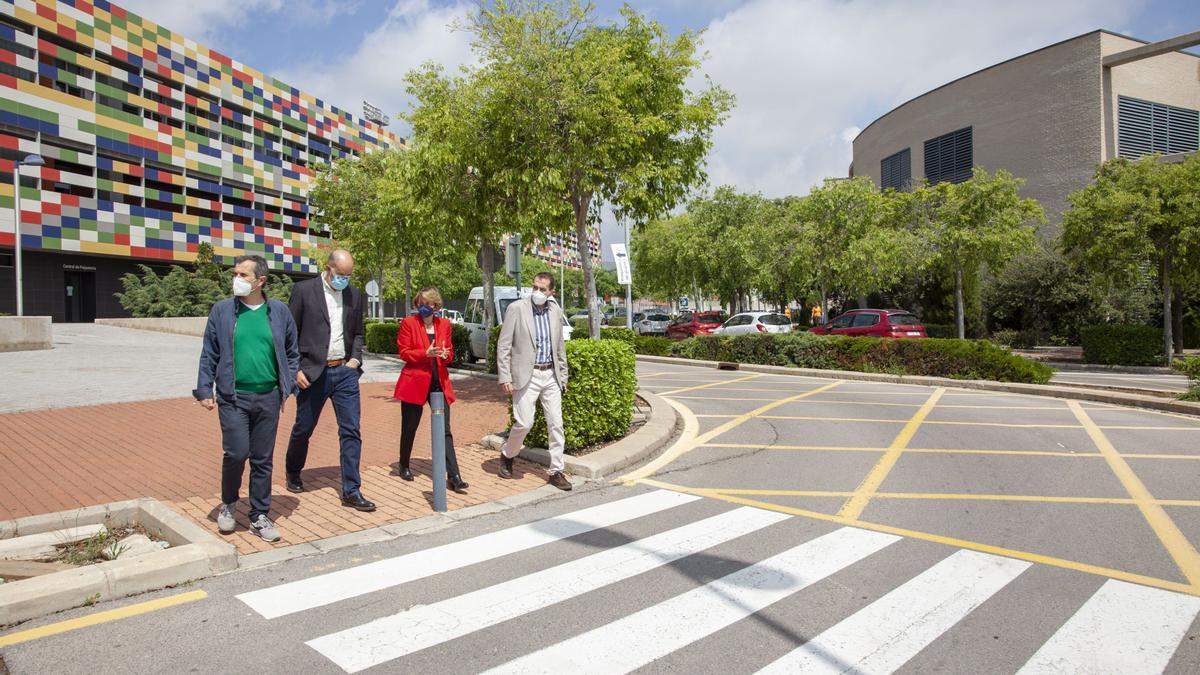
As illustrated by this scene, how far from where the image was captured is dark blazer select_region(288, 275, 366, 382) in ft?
17.4

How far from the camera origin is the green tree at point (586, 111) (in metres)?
9.84

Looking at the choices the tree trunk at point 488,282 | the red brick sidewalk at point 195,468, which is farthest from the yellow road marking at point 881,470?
the tree trunk at point 488,282

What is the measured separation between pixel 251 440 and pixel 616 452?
11.6ft

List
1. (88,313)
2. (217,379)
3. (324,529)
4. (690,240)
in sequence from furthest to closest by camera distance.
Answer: (88,313) < (690,240) < (324,529) < (217,379)

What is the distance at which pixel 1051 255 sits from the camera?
29953 millimetres

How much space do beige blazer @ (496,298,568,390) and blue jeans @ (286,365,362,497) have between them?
4.02ft

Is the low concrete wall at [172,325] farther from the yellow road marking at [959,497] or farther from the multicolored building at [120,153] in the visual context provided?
the yellow road marking at [959,497]

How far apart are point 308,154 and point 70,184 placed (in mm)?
19870

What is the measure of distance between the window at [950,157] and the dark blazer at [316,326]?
41.5 meters

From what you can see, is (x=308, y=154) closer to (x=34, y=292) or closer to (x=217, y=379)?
(x=34, y=292)

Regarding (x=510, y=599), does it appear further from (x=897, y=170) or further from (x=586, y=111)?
(x=897, y=170)

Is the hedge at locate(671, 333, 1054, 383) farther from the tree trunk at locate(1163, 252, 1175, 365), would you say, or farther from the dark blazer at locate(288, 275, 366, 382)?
the dark blazer at locate(288, 275, 366, 382)

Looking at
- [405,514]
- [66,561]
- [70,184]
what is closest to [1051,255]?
[405,514]

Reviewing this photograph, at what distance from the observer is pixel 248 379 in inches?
181
